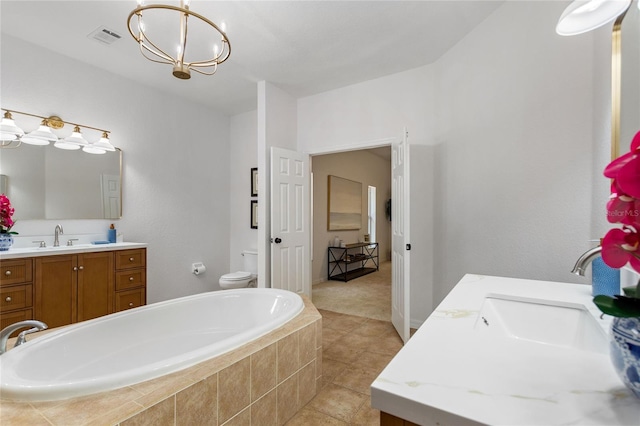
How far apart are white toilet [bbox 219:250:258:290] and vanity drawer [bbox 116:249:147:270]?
97 centimetres

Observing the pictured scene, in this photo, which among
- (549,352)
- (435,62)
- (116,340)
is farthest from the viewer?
(435,62)

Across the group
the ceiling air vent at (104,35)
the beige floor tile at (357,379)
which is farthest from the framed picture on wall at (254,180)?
the beige floor tile at (357,379)

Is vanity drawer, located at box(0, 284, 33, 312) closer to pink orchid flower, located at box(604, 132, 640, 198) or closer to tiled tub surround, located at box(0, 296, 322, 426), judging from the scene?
tiled tub surround, located at box(0, 296, 322, 426)

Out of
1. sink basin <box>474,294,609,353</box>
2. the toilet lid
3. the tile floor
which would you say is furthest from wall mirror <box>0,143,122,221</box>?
sink basin <box>474,294,609,353</box>

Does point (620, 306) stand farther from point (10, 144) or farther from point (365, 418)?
point (10, 144)

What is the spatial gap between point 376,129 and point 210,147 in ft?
8.12

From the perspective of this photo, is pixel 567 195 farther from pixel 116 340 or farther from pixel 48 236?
pixel 48 236

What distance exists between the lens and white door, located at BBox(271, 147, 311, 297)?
3.36 metres

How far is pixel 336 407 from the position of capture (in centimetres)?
181

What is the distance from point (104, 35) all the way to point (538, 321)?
12.0ft

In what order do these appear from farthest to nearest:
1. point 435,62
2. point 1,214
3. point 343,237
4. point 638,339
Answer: point 343,237
point 435,62
point 1,214
point 638,339

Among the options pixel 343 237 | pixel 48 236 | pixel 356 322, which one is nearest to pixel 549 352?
pixel 356 322

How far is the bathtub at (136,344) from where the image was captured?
1.08 m

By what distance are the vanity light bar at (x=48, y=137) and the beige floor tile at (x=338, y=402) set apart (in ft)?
10.5
